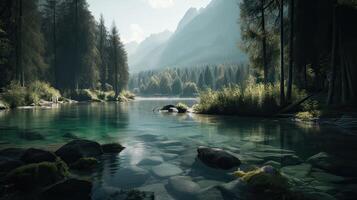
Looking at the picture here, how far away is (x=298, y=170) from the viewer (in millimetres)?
8922

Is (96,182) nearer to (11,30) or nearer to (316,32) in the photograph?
(316,32)

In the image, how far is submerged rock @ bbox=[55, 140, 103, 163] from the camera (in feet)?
33.6

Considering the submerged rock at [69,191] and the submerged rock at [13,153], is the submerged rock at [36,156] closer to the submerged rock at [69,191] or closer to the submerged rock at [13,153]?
the submerged rock at [13,153]

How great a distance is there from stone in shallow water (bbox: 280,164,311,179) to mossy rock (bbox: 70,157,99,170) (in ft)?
18.2

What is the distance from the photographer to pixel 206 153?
1029 cm

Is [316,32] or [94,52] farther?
[94,52]

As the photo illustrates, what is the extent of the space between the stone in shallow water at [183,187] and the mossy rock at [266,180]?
1.19 meters

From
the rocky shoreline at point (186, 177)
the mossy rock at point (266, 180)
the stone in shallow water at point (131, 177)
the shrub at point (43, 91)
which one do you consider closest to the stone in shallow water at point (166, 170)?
the rocky shoreline at point (186, 177)

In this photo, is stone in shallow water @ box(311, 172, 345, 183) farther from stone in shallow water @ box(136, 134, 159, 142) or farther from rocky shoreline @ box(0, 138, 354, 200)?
stone in shallow water @ box(136, 134, 159, 142)

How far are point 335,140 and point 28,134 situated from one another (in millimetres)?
14704

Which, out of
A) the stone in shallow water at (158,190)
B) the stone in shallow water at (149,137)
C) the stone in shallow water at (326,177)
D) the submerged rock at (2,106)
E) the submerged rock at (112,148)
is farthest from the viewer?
the submerged rock at (2,106)

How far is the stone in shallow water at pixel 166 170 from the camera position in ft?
29.1

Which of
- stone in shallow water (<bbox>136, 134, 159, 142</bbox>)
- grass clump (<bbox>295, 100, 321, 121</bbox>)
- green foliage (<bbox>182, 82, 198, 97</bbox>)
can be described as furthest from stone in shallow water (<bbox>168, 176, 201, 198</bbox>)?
green foliage (<bbox>182, 82, 198, 97</bbox>)

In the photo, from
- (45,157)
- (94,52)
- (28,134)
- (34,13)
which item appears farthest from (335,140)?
(94,52)
